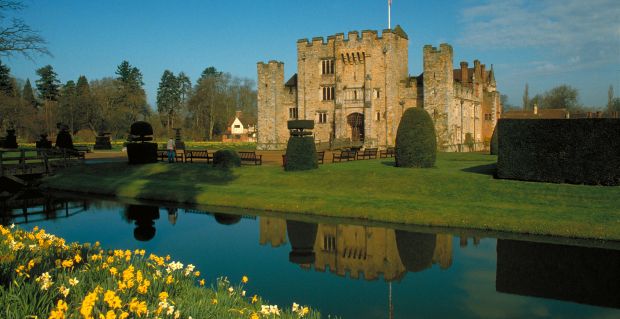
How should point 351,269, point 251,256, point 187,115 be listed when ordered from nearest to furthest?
1. point 351,269
2. point 251,256
3. point 187,115

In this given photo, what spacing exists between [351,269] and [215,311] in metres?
5.46

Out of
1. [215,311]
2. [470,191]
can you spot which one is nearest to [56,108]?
[470,191]

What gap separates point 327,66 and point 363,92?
4753 millimetres

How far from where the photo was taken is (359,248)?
13594 millimetres

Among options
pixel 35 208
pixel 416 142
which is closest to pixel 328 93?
pixel 416 142

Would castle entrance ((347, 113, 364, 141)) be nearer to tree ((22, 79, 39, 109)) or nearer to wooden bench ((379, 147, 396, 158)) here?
wooden bench ((379, 147, 396, 158))

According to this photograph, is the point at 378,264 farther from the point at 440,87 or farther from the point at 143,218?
A: the point at 440,87

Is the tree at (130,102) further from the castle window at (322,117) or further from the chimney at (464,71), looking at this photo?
the chimney at (464,71)

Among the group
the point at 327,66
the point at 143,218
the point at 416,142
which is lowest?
the point at 143,218

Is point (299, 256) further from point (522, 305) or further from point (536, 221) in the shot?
point (536, 221)

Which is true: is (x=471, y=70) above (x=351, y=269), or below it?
above

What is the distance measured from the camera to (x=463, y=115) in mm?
51062

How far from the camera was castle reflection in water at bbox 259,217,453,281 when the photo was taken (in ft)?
38.6

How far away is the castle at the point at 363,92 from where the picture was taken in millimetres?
45594
